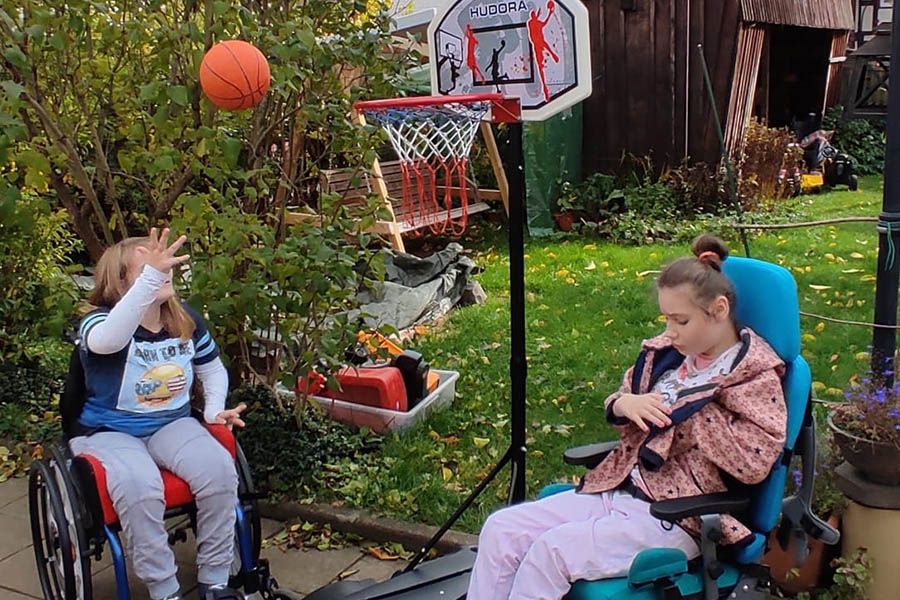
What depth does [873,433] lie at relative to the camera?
2719 millimetres

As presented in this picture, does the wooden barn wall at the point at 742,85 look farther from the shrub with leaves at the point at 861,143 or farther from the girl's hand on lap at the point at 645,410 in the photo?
the girl's hand on lap at the point at 645,410

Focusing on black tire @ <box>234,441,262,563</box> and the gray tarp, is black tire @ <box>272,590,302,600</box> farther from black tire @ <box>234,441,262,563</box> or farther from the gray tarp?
the gray tarp

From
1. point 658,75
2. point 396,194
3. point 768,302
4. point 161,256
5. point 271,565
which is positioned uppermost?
point 658,75

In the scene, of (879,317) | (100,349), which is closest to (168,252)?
(100,349)

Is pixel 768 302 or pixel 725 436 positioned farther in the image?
pixel 768 302

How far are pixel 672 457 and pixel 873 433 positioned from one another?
30.3 inches

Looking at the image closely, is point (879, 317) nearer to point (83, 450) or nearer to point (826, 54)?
point (83, 450)

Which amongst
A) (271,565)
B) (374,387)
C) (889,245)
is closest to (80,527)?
(271,565)

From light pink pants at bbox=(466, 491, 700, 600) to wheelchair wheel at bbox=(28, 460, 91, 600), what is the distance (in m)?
1.26

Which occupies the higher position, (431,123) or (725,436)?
(431,123)

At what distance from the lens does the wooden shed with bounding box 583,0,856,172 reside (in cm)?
912

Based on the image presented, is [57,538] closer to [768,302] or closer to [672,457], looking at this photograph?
[672,457]

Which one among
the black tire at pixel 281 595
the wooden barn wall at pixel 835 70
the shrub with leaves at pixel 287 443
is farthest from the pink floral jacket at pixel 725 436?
the wooden barn wall at pixel 835 70

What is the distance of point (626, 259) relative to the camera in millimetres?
7453
